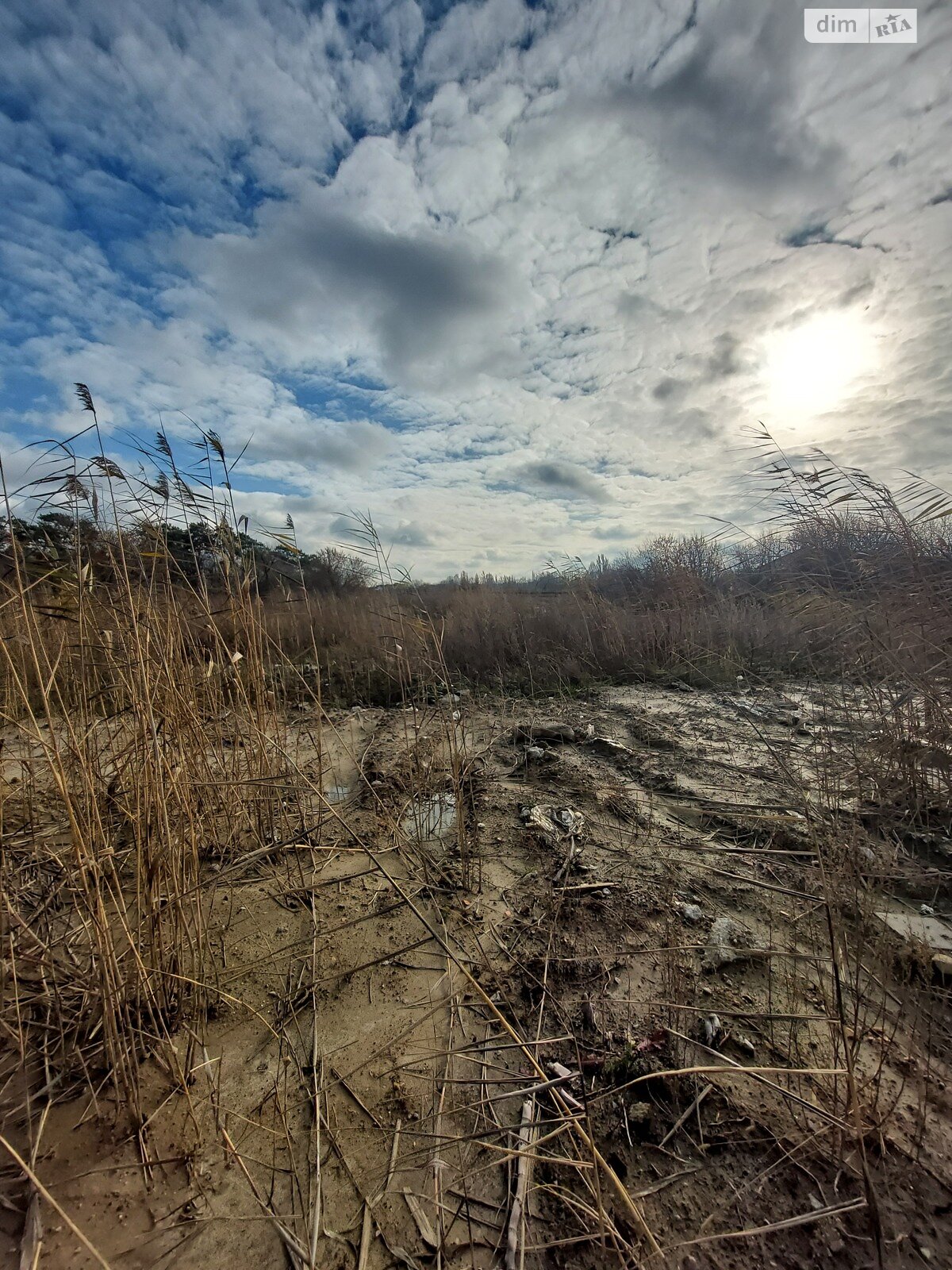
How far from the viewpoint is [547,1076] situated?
61.1 inches

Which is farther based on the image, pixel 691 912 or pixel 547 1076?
pixel 691 912

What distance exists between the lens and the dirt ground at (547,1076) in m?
1.29

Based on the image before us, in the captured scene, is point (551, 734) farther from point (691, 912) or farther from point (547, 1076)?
point (547, 1076)

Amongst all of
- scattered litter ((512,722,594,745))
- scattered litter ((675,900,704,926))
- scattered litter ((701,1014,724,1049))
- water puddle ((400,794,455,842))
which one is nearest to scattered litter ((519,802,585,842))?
water puddle ((400,794,455,842))

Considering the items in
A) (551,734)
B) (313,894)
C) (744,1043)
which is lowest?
(744,1043)

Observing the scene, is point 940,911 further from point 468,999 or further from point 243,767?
point 243,767

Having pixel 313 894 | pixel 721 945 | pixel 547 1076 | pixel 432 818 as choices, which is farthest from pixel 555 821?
pixel 547 1076

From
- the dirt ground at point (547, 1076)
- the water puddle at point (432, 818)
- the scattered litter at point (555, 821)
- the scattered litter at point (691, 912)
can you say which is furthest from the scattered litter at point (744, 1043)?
the water puddle at point (432, 818)

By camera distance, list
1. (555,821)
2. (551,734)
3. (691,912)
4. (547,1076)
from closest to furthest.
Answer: (547,1076) → (691,912) → (555,821) → (551,734)

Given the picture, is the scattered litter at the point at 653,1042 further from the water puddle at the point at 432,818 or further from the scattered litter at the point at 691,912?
the water puddle at the point at 432,818

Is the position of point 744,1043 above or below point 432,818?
below

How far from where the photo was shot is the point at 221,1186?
1416mm

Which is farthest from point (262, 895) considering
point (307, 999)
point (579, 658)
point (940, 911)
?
point (579, 658)

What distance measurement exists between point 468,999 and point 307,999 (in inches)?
24.8
